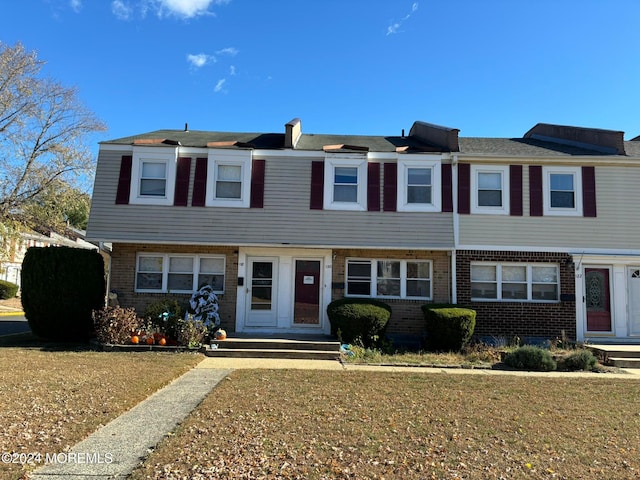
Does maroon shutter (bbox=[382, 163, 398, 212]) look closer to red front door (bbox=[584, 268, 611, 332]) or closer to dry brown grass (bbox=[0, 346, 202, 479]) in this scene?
red front door (bbox=[584, 268, 611, 332])

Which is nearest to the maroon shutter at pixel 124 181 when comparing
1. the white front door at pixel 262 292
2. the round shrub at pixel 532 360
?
the white front door at pixel 262 292

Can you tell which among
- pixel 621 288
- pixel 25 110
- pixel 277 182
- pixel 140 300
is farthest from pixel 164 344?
pixel 25 110

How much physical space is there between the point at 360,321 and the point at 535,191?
21.2 ft

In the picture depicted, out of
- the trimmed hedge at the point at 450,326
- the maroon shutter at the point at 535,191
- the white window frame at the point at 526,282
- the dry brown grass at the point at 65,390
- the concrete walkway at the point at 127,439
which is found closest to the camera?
the concrete walkway at the point at 127,439

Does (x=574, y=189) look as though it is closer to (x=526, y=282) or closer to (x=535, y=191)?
(x=535, y=191)

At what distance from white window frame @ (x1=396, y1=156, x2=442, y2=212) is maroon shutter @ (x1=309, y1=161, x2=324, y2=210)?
87.9 inches

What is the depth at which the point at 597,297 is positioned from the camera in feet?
42.8

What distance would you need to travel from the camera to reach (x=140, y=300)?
1306 cm

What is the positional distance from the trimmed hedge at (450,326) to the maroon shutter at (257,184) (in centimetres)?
562

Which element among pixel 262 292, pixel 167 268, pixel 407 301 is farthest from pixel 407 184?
pixel 167 268

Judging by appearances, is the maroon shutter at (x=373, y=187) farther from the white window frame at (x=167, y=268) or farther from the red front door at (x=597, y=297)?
the red front door at (x=597, y=297)

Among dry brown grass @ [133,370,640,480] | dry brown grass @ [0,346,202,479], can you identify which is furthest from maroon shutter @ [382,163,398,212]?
dry brown grass @ [0,346,202,479]

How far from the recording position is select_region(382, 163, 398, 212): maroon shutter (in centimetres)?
1313

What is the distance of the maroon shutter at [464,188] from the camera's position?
13109 millimetres
